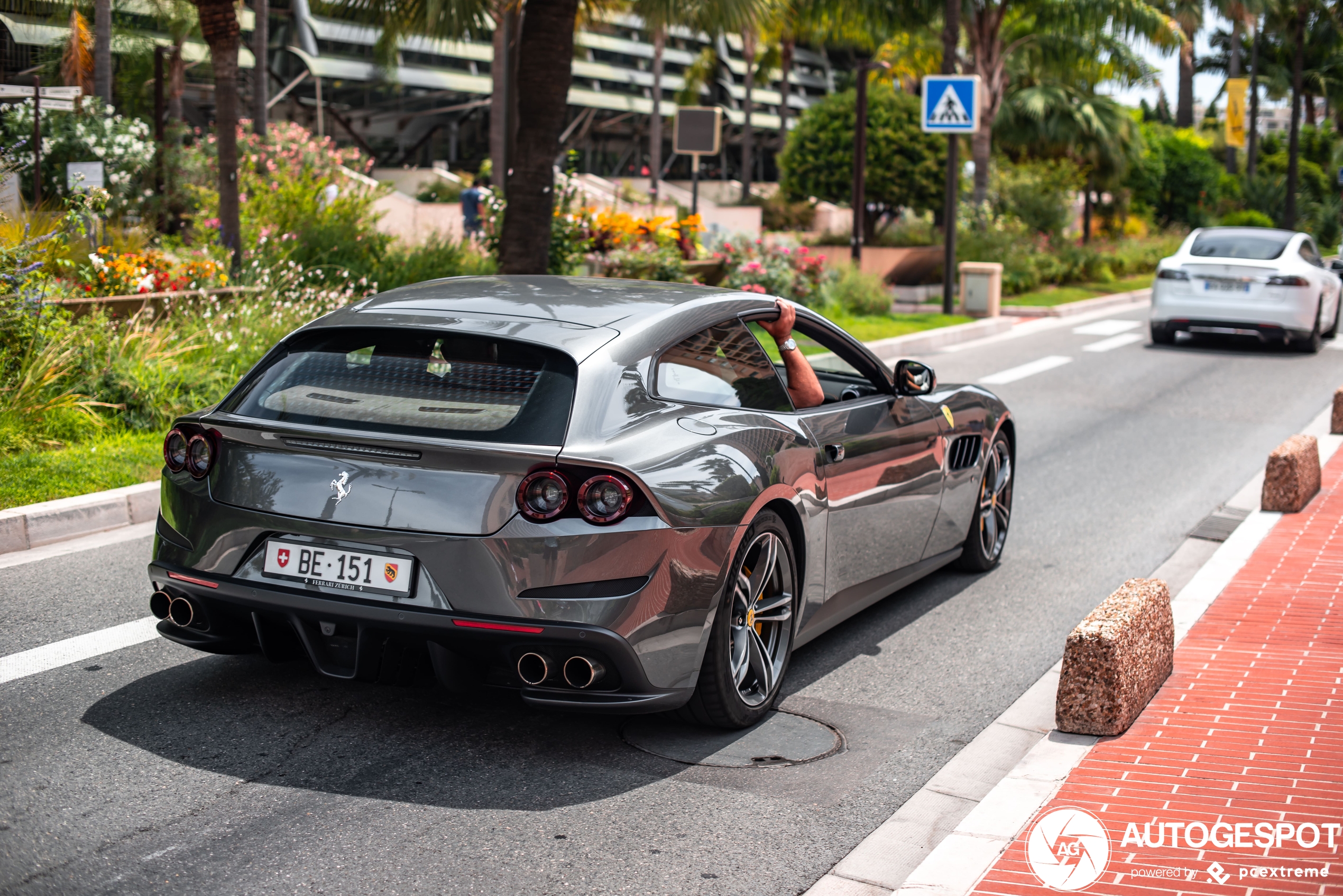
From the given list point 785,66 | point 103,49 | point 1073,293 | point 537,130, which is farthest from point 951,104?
point 785,66

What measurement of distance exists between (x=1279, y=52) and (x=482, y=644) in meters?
78.9

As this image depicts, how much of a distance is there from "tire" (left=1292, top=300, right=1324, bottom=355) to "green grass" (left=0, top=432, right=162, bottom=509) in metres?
15.4

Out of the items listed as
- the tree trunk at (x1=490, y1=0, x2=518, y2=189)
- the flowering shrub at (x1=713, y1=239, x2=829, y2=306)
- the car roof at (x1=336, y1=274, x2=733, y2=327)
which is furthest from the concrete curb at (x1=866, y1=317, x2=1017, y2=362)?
the car roof at (x1=336, y1=274, x2=733, y2=327)

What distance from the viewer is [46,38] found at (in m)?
20.0

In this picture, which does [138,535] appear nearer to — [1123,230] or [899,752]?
[899,752]

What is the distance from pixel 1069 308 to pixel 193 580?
22047mm

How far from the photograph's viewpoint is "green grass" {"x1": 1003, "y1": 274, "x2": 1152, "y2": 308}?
25172mm

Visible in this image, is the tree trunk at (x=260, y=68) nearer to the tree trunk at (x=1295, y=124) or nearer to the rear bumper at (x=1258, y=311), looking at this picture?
the rear bumper at (x=1258, y=311)

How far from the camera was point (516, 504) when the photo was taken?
4.01m

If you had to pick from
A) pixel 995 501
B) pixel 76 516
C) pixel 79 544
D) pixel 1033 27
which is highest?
pixel 1033 27

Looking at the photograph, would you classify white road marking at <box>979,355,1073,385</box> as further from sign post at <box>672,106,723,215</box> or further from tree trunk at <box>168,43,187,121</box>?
tree trunk at <box>168,43,187,121</box>

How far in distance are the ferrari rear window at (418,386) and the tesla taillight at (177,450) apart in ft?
0.58

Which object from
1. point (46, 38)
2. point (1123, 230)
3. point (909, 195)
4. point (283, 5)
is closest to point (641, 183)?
point (283, 5)

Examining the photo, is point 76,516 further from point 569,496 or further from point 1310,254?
point 1310,254
